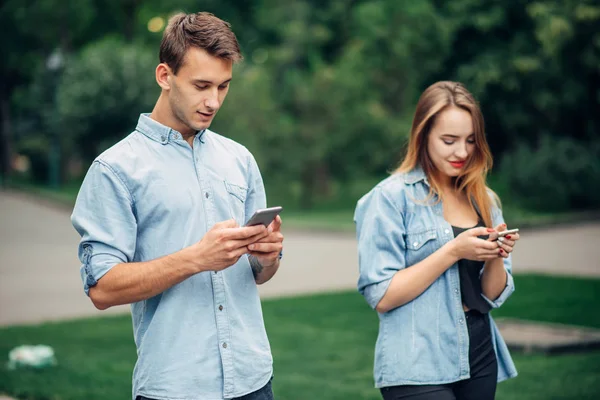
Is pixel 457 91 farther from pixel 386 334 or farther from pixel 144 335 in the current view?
pixel 144 335

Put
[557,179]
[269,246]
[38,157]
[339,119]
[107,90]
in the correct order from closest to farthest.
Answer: [269,246]
[557,179]
[339,119]
[107,90]
[38,157]

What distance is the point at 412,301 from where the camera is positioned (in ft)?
11.0

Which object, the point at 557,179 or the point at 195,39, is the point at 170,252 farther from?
the point at 557,179

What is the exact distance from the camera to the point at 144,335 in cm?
266

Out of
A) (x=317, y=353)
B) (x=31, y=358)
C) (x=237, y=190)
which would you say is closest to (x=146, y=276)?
(x=237, y=190)

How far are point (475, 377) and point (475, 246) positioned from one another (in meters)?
0.58

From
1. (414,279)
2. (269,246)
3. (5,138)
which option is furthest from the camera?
(5,138)

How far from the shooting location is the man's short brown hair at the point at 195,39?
2.65m

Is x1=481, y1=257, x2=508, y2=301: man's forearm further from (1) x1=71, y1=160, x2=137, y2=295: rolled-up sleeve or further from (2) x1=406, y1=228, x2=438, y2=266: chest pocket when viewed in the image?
(1) x1=71, y1=160, x2=137, y2=295: rolled-up sleeve

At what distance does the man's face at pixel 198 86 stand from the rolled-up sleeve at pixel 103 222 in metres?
0.30

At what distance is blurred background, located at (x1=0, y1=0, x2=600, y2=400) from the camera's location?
307 inches

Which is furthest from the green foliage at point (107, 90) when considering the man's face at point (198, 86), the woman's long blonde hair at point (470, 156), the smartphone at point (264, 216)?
the smartphone at point (264, 216)

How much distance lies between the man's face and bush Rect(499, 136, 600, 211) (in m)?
21.5

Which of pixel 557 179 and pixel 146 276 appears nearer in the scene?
pixel 146 276
